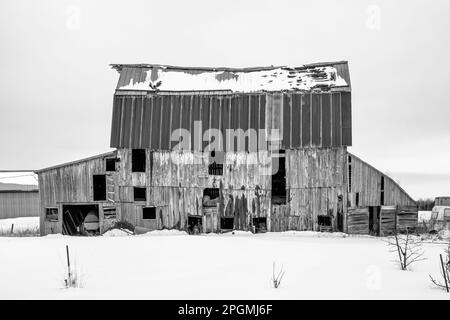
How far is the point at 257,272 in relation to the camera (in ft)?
41.4

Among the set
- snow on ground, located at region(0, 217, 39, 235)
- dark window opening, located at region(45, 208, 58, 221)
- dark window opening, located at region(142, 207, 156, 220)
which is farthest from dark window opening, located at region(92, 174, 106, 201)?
snow on ground, located at region(0, 217, 39, 235)

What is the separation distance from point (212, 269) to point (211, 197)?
40.3 feet

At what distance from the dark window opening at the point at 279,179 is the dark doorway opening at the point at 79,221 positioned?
12573 mm

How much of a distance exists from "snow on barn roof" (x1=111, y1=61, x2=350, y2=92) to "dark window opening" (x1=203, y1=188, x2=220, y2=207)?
710cm

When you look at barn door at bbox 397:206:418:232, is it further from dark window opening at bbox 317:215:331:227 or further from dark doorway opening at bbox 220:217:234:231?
dark doorway opening at bbox 220:217:234:231

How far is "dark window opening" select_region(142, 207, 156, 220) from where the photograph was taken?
83.0 ft

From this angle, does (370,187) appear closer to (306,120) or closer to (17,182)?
(306,120)

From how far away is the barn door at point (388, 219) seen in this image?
81.6 feet

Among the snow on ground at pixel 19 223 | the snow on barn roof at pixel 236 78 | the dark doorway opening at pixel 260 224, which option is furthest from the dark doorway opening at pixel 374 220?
the snow on ground at pixel 19 223

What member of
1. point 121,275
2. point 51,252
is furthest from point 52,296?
point 51,252

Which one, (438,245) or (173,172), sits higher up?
(173,172)

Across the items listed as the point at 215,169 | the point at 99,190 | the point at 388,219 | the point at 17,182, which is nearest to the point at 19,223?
the point at 17,182

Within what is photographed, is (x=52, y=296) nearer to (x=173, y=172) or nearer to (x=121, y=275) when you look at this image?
(x=121, y=275)

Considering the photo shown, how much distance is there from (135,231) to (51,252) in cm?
756
